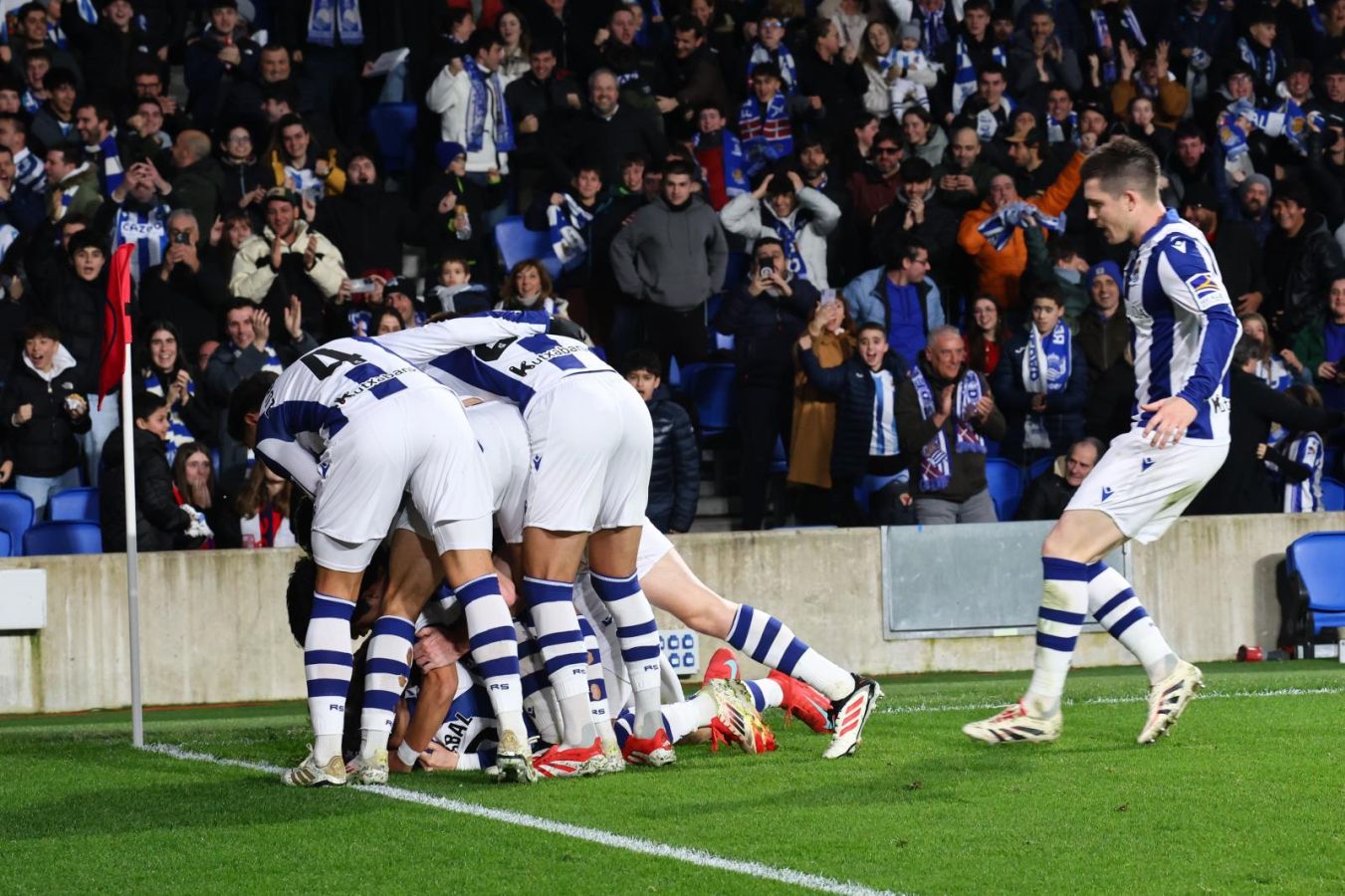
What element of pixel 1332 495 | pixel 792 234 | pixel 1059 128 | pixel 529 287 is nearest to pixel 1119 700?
pixel 529 287

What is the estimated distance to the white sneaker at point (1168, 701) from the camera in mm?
7922

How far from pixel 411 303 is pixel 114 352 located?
466 cm

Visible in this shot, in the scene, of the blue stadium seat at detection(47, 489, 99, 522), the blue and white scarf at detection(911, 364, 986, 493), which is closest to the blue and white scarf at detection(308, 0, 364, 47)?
the blue stadium seat at detection(47, 489, 99, 522)

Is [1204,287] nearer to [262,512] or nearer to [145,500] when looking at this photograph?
[262,512]

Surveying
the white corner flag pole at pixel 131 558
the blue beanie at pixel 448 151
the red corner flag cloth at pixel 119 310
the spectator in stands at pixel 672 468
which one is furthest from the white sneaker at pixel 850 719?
the blue beanie at pixel 448 151

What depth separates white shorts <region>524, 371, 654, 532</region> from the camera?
7418 mm

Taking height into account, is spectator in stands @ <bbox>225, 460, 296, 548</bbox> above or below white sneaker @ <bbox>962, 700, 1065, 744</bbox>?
above

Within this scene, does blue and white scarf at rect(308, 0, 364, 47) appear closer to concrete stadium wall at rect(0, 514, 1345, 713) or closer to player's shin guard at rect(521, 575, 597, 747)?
concrete stadium wall at rect(0, 514, 1345, 713)

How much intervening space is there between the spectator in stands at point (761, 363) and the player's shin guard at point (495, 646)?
24.1 feet

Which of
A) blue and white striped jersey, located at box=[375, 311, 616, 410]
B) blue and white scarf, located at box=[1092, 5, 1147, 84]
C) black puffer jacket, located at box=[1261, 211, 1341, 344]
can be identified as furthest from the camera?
blue and white scarf, located at box=[1092, 5, 1147, 84]

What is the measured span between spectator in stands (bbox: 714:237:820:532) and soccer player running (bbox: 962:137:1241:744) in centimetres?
663

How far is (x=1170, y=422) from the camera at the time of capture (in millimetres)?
7289

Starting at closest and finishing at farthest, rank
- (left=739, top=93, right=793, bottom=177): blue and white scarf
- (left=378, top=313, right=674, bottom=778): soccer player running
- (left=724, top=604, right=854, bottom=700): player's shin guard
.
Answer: (left=378, top=313, right=674, bottom=778): soccer player running < (left=724, top=604, right=854, bottom=700): player's shin guard < (left=739, top=93, right=793, bottom=177): blue and white scarf

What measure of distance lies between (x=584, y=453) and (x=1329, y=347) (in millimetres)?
10714
